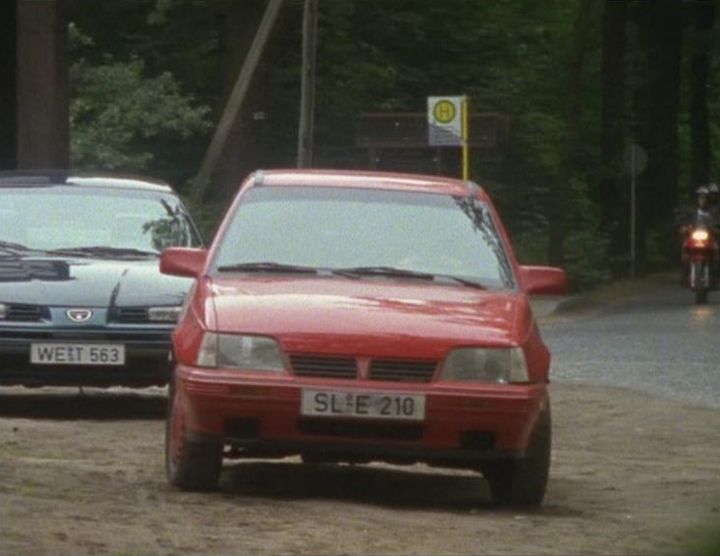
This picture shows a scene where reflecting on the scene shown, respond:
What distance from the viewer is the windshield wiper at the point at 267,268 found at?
1211 centimetres

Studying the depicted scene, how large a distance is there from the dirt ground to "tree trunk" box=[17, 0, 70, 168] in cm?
1876

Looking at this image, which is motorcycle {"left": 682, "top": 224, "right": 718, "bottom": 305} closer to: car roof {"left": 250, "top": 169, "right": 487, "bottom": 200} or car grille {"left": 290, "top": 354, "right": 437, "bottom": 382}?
car roof {"left": 250, "top": 169, "right": 487, "bottom": 200}

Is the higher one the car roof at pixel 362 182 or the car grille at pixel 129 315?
the car roof at pixel 362 182

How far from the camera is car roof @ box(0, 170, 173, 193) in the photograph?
58.7ft

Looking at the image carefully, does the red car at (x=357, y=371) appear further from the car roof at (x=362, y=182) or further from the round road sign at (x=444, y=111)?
the round road sign at (x=444, y=111)

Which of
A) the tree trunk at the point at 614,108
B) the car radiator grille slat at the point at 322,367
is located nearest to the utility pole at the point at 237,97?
the tree trunk at the point at 614,108

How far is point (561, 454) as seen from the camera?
14984 mm

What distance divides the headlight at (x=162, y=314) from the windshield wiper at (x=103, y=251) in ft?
3.18

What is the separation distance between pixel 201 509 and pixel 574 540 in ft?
5.12

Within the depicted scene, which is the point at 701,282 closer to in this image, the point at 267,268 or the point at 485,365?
the point at 267,268

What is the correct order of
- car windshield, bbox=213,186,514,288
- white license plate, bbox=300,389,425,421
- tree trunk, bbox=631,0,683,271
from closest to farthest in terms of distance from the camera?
white license plate, bbox=300,389,425,421 < car windshield, bbox=213,186,514,288 < tree trunk, bbox=631,0,683,271

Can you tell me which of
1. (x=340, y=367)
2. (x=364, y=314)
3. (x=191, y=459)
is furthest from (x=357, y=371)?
(x=191, y=459)

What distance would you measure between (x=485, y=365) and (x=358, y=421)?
1.89ft

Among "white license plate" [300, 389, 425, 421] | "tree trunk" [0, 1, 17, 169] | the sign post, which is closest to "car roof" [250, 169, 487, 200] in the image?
"white license plate" [300, 389, 425, 421]
